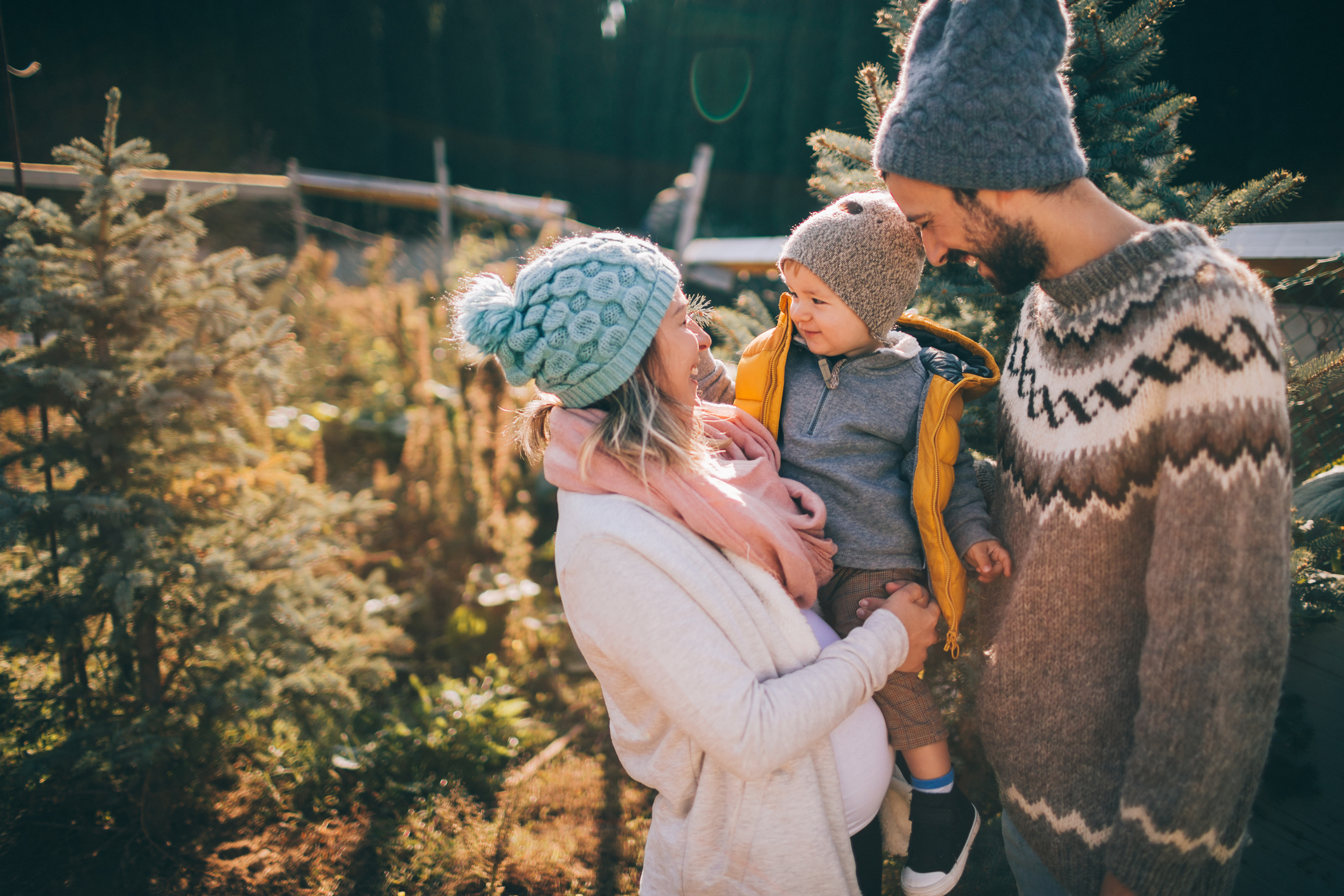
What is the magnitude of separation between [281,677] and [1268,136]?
623cm

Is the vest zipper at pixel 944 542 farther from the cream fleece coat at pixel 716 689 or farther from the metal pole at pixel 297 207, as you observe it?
the metal pole at pixel 297 207

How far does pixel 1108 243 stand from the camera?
47.4 inches

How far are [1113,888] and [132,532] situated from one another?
286 cm

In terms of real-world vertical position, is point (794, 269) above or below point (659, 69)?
below

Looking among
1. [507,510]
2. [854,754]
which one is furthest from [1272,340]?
[507,510]

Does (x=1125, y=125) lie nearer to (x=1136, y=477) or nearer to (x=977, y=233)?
(x=977, y=233)

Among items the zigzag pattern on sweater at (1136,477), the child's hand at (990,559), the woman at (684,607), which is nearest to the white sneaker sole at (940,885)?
the woman at (684,607)

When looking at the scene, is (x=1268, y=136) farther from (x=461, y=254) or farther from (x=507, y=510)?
(x=461, y=254)

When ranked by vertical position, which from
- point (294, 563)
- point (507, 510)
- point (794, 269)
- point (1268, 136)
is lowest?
point (507, 510)

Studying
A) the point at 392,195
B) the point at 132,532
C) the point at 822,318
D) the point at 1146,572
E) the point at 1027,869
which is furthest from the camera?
the point at 392,195

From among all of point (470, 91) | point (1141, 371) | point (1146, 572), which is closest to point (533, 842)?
point (1146, 572)

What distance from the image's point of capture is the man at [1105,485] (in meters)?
1.01

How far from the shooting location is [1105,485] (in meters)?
1.17

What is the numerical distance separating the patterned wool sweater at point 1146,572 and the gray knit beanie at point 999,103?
0.22 m
